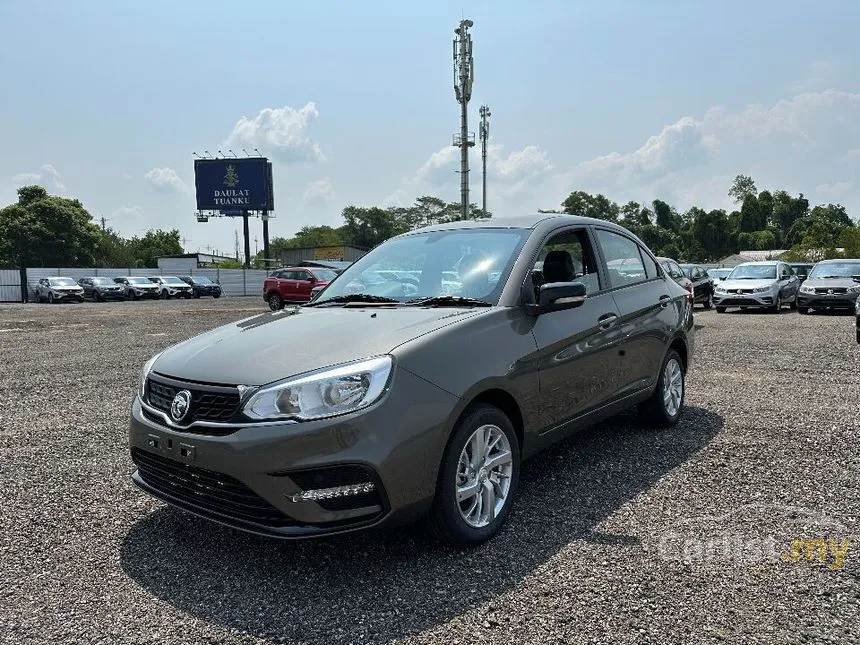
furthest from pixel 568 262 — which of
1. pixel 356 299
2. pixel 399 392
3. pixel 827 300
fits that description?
pixel 827 300

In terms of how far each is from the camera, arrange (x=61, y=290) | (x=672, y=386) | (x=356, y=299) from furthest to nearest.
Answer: (x=61, y=290), (x=672, y=386), (x=356, y=299)

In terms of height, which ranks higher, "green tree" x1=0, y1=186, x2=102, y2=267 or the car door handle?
"green tree" x1=0, y1=186, x2=102, y2=267

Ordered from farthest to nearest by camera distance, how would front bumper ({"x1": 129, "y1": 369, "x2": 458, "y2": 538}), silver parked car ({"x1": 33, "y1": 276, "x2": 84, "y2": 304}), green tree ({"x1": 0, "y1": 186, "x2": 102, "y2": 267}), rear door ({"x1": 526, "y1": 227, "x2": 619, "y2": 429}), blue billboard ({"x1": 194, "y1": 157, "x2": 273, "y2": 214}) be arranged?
green tree ({"x1": 0, "y1": 186, "x2": 102, "y2": 267}) → blue billboard ({"x1": 194, "y1": 157, "x2": 273, "y2": 214}) → silver parked car ({"x1": 33, "y1": 276, "x2": 84, "y2": 304}) → rear door ({"x1": 526, "y1": 227, "x2": 619, "y2": 429}) → front bumper ({"x1": 129, "y1": 369, "x2": 458, "y2": 538})

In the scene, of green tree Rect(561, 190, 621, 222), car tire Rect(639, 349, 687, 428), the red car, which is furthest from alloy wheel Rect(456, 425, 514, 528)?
green tree Rect(561, 190, 621, 222)

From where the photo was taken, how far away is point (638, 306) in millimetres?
4828

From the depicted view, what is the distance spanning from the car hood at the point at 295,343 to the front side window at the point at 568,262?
0.84 m

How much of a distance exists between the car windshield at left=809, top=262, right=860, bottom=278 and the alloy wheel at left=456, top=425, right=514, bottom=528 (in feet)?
56.0

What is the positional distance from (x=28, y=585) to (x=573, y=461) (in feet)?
10.5

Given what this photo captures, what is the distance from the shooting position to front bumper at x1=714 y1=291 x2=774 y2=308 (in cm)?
1767

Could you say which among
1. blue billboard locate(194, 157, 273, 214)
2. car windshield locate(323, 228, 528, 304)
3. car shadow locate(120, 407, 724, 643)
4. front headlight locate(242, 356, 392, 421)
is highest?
blue billboard locate(194, 157, 273, 214)

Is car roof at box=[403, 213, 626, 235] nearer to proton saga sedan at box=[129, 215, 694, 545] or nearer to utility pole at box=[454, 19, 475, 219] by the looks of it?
proton saga sedan at box=[129, 215, 694, 545]

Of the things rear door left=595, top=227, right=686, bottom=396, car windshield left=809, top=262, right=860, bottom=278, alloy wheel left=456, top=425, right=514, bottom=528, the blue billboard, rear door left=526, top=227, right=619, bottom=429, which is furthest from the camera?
the blue billboard

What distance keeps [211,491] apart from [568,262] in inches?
104

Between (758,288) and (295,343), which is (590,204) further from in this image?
(295,343)
